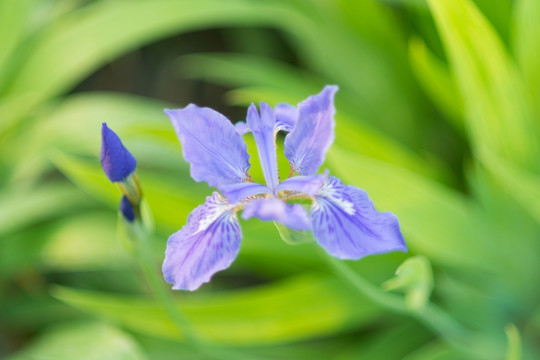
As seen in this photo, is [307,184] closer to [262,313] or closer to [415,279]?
[415,279]

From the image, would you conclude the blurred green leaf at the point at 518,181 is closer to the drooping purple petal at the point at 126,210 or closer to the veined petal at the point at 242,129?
the veined petal at the point at 242,129

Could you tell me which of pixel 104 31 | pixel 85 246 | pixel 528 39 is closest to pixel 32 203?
pixel 85 246

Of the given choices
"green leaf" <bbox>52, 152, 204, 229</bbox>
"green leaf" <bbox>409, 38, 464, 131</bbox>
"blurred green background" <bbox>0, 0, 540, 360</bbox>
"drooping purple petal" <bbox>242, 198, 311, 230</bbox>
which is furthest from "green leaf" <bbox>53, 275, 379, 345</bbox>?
"drooping purple petal" <bbox>242, 198, 311, 230</bbox>

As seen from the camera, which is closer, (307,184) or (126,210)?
(307,184)

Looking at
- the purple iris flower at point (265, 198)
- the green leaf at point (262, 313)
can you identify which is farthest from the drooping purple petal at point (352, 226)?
the green leaf at point (262, 313)

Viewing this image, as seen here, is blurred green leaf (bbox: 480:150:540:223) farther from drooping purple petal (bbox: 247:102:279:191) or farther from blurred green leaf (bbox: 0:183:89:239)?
blurred green leaf (bbox: 0:183:89:239)
